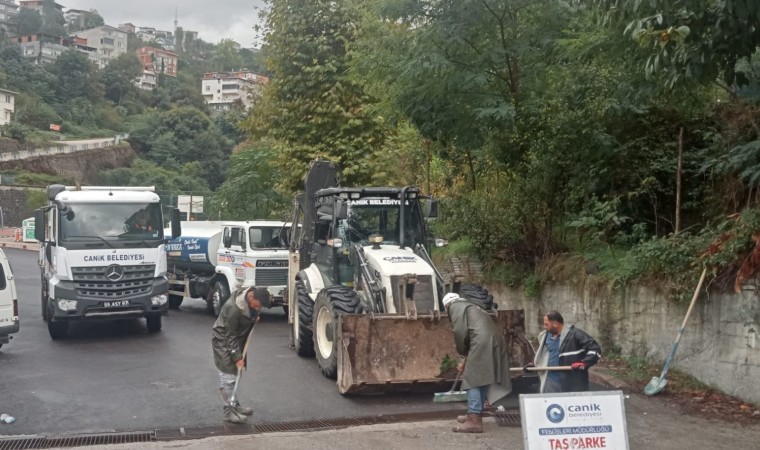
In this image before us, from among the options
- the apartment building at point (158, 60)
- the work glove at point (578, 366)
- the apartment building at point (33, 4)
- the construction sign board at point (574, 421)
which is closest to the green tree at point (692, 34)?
the work glove at point (578, 366)

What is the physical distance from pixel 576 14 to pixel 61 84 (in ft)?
354

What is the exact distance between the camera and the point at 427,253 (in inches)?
473

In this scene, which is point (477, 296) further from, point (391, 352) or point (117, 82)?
point (117, 82)

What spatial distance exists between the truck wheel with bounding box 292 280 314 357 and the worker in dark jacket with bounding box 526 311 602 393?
524cm

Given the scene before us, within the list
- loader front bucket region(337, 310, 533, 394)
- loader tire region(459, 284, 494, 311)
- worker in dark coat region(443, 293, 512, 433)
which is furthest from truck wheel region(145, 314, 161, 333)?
worker in dark coat region(443, 293, 512, 433)

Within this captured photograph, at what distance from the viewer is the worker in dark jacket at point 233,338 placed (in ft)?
29.2

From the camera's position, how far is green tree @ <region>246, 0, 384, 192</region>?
2073 centimetres

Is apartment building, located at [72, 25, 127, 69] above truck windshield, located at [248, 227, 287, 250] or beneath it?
above

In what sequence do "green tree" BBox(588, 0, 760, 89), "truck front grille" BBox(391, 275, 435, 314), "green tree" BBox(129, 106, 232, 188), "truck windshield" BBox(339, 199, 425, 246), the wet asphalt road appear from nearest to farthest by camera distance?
"green tree" BBox(588, 0, 760, 89) → the wet asphalt road → "truck front grille" BBox(391, 275, 435, 314) → "truck windshield" BBox(339, 199, 425, 246) → "green tree" BBox(129, 106, 232, 188)

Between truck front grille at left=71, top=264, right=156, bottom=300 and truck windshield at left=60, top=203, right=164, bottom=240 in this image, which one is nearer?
truck front grille at left=71, top=264, right=156, bottom=300

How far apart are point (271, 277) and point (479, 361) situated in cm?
986

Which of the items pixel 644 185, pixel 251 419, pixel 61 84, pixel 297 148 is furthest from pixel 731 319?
pixel 61 84

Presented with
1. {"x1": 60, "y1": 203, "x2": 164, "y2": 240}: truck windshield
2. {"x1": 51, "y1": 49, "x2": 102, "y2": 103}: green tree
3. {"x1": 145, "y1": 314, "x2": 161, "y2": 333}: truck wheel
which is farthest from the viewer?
{"x1": 51, "y1": 49, "x2": 102, "y2": 103}: green tree

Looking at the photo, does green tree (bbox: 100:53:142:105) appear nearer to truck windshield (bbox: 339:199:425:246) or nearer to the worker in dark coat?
truck windshield (bbox: 339:199:425:246)
